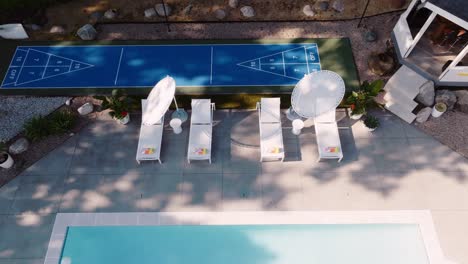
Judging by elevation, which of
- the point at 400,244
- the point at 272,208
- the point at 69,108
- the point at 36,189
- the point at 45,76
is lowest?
the point at 400,244

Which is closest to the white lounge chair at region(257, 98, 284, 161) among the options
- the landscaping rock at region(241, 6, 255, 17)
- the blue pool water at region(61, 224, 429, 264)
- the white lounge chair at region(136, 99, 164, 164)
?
the blue pool water at region(61, 224, 429, 264)

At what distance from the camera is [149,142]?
10.8 meters

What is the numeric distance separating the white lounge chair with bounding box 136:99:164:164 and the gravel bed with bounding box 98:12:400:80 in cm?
419

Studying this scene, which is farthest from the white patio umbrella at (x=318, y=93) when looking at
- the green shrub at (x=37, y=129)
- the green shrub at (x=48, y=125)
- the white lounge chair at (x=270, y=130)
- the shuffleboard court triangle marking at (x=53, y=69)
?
the green shrub at (x=37, y=129)

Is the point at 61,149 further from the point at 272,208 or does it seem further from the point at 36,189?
the point at 272,208

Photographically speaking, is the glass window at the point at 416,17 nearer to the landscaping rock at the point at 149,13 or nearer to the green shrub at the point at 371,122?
the green shrub at the point at 371,122

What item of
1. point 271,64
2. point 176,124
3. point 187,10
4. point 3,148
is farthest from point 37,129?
point 271,64

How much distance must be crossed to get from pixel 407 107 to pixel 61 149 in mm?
11970

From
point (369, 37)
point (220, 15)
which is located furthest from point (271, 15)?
point (369, 37)

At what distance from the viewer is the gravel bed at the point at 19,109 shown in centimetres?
1163

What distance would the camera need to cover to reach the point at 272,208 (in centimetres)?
1025

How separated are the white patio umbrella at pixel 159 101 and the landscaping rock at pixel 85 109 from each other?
2.69 meters

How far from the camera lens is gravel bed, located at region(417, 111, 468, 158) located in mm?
11211

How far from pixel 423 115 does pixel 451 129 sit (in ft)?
3.42
